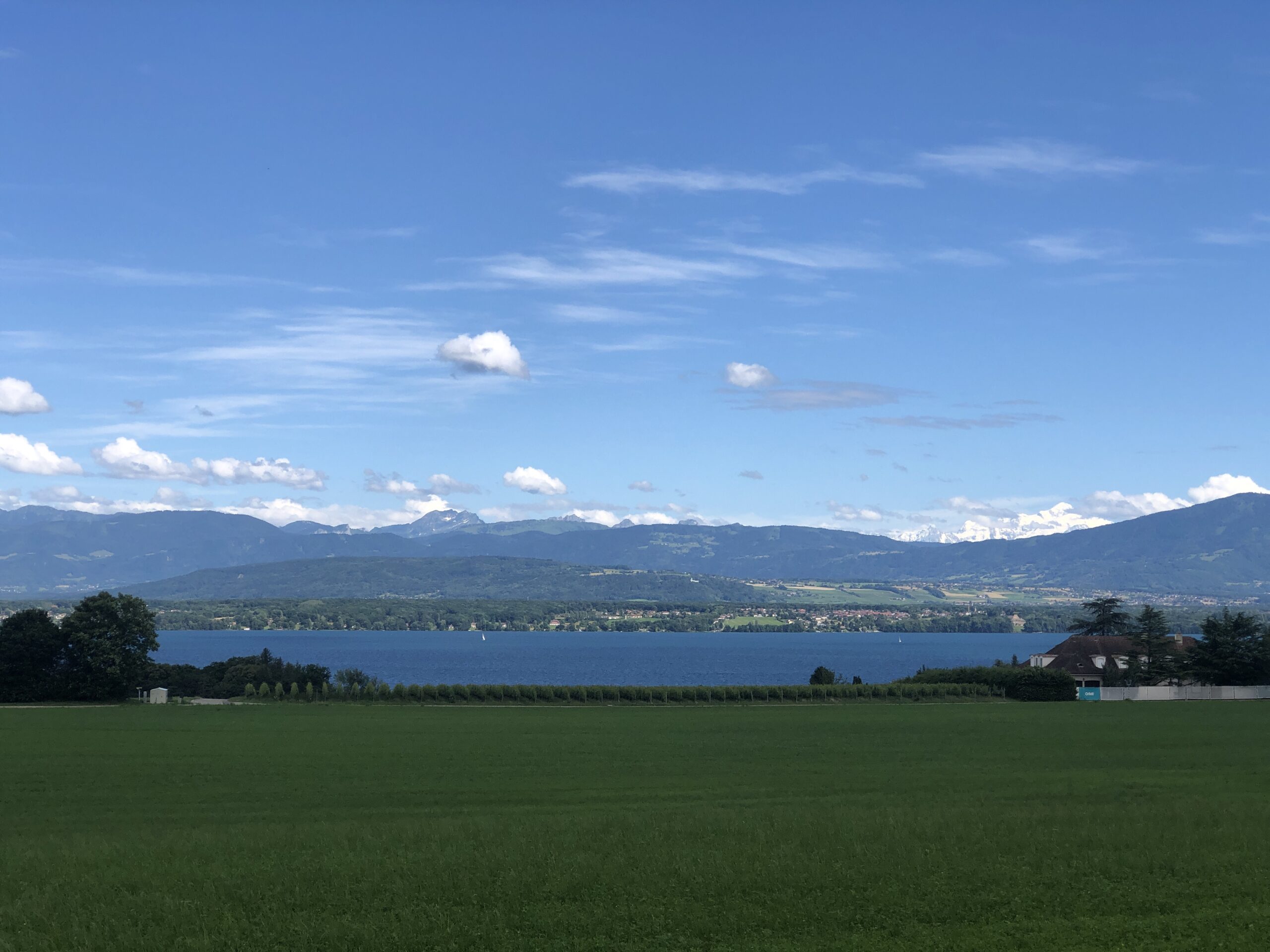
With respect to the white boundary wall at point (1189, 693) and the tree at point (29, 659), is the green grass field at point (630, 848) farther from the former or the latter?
the white boundary wall at point (1189, 693)

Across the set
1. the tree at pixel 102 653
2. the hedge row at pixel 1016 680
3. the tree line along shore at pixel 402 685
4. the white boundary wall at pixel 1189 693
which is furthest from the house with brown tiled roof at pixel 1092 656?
the tree at pixel 102 653

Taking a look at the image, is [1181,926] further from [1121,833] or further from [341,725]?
[341,725]

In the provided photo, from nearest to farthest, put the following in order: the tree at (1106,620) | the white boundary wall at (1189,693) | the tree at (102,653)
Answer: the tree at (102,653)
the white boundary wall at (1189,693)
the tree at (1106,620)

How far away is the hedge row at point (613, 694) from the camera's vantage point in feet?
210

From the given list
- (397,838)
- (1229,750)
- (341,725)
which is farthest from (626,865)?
(341,725)

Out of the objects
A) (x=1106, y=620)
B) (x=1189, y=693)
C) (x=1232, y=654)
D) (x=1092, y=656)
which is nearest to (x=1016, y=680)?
(x=1189, y=693)

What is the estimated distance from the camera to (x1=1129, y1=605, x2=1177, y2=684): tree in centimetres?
7762

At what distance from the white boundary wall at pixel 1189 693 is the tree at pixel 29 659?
209ft

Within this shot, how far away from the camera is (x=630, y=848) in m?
19.9

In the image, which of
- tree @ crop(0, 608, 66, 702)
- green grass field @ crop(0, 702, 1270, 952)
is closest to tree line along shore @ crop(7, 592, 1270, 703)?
tree @ crop(0, 608, 66, 702)

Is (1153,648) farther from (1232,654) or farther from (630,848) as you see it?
(630,848)

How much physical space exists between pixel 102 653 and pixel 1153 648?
7212 centimetres

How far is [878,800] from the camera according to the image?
86.2ft

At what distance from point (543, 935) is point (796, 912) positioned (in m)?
3.82
